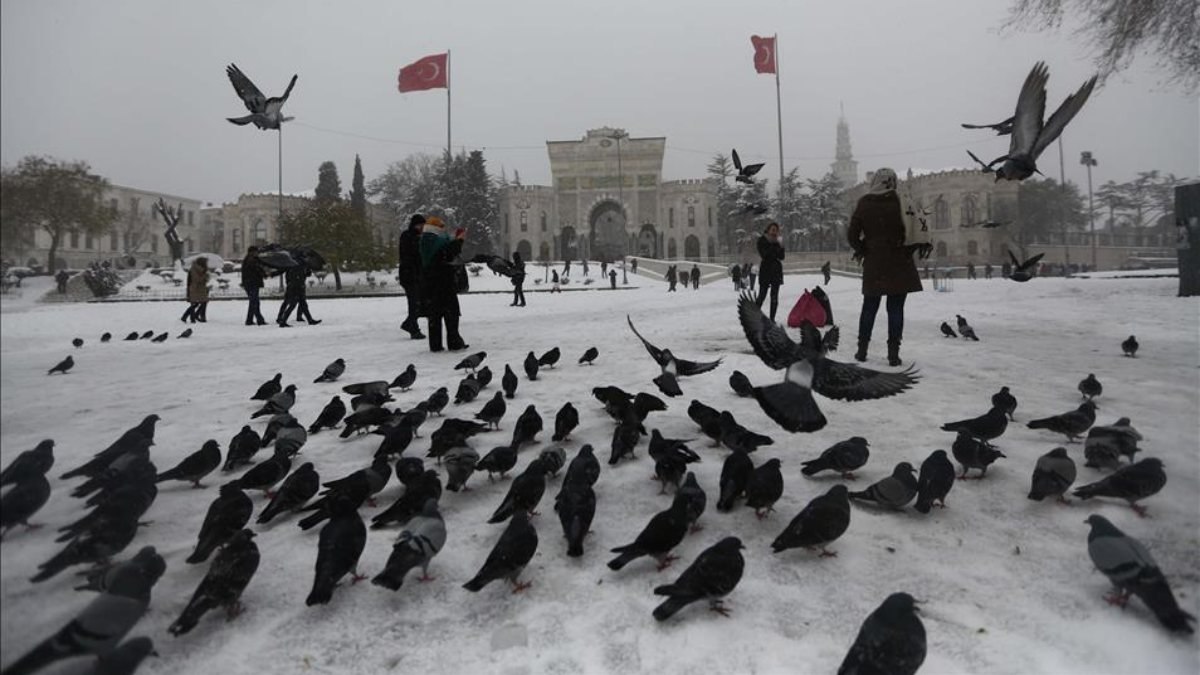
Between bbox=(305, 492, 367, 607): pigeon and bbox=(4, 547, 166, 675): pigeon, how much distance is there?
74cm

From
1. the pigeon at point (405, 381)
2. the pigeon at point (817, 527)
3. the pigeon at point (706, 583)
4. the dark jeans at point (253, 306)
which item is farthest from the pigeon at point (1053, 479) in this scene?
the dark jeans at point (253, 306)

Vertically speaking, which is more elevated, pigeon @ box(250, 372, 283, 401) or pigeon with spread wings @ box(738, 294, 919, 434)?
pigeon with spread wings @ box(738, 294, 919, 434)

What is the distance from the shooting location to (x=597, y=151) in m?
71.3

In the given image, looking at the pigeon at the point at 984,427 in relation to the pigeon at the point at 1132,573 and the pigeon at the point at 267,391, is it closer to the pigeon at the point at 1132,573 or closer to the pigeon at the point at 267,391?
the pigeon at the point at 1132,573

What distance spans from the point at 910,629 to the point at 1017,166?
3.74 m

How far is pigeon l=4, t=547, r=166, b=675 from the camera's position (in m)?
0.91

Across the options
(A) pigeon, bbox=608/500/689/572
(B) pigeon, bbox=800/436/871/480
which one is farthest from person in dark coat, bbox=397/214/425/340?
(A) pigeon, bbox=608/500/689/572

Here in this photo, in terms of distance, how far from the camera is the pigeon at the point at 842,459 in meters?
3.09

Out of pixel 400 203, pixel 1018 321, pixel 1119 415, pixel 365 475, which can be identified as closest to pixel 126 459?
pixel 365 475

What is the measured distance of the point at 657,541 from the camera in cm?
226

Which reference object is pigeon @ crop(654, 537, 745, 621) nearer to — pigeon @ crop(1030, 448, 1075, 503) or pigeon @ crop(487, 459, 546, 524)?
pigeon @ crop(487, 459, 546, 524)

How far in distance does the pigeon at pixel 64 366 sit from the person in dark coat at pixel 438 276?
5.81 m

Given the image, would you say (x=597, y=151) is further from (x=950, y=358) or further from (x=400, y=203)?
(x=950, y=358)

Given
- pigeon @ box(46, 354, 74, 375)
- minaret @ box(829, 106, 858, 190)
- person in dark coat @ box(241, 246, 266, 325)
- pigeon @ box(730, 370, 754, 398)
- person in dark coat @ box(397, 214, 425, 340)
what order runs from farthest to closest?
minaret @ box(829, 106, 858, 190), person in dark coat @ box(241, 246, 266, 325), person in dark coat @ box(397, 214, 425, 340), pigeon @ box(730, 370, 754, 398), pigeon @ box(46, 354, 74, 375)
